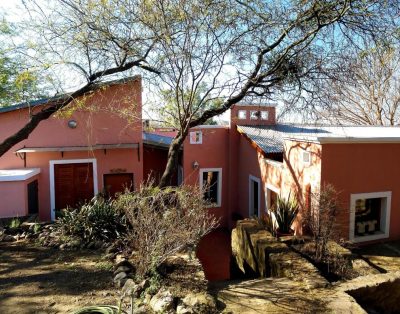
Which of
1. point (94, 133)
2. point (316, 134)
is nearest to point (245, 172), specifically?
point (316, 134)

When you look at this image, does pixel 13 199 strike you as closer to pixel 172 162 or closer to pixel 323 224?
pixel 172 162

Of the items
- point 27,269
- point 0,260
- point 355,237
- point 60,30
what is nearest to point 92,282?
point 27,269

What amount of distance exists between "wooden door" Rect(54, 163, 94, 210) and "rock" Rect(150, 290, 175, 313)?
8930mm

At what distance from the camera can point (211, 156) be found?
16188mm

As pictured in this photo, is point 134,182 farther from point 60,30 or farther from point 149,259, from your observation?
point 149,259

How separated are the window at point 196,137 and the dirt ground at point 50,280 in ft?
30.4

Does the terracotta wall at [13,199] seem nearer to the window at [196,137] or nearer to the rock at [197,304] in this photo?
the window at [196,137]

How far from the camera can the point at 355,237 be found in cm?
1041

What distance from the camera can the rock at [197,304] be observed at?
459 cm

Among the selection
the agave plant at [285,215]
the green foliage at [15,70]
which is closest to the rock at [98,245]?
the green foliage at [15,70]

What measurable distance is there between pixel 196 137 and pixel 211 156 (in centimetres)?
131

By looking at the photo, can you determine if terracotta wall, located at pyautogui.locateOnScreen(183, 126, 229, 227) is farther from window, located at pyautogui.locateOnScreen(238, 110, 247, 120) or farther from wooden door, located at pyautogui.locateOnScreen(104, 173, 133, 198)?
wooden door, located at pyautogui.locateOnScreen(104, 173, 133, 198)

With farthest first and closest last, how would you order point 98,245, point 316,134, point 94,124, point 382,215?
1. point 94,124
2. point 382,215
3. point 316,134
4. point 98,245

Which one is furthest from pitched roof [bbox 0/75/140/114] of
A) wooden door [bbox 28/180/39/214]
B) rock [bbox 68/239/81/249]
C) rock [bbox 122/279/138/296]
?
rock [bbox 122/279/138/296]
